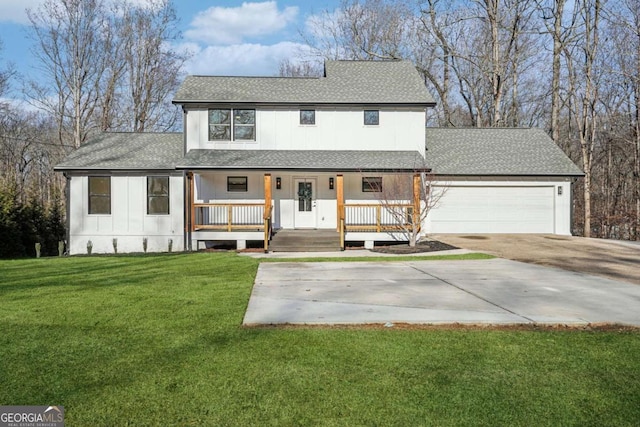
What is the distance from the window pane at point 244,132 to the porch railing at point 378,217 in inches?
186

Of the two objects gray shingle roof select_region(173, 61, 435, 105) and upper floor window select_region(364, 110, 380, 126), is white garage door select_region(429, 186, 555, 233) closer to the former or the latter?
upper floor window select_region(364, 110, 380, 126)

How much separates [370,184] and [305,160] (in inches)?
113

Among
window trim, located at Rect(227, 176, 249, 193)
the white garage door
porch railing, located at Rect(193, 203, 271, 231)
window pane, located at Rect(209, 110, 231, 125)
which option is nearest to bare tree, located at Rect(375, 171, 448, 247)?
the white garage door

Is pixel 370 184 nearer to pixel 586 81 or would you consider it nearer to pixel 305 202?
pixel 305 202

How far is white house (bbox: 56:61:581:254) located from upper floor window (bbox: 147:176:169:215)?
4 cm

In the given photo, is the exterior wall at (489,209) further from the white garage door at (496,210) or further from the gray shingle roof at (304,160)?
the gray shingle roof at (304,160)

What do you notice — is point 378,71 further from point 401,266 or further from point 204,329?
point 204,329

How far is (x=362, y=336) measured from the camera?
15.2ft

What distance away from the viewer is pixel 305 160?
52.8 feet

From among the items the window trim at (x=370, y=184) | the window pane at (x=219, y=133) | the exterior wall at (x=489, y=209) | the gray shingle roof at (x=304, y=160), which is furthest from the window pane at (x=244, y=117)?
the exterior wall at (x=489, y=209)

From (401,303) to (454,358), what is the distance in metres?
2.22

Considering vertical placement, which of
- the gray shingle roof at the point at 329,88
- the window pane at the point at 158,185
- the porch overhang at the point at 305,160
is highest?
the gray shingle roof at the point at 329,88

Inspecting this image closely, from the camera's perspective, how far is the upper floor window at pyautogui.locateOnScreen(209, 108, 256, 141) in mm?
16984

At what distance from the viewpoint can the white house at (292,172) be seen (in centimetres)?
1598
